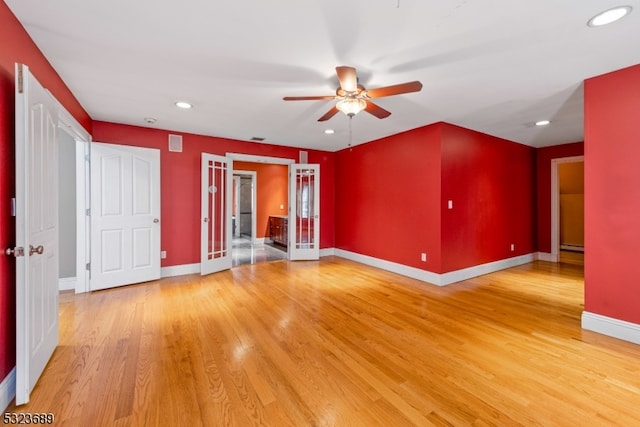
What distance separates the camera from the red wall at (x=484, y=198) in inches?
167

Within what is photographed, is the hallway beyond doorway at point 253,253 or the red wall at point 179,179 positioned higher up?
the red wall at point 179,179

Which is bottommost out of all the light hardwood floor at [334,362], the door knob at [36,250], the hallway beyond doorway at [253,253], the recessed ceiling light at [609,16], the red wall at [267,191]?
the light hardwood floor at [334,362]

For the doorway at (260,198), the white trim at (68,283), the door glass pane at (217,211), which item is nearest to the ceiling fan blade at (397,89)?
the door glass pane at (217,211)

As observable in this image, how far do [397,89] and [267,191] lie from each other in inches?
262

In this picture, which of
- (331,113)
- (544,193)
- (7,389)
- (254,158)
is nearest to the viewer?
(7,389)

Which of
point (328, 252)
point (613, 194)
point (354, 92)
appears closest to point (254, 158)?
point (328, 252)

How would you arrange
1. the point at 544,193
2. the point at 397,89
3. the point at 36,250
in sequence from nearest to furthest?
the point at 36,250
the point at 397,89
the point at 544,193

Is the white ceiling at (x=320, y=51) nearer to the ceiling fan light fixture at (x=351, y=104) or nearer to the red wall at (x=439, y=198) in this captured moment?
the ceiling fan light fixture at (x=351, y=104)

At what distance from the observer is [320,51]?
7.32 feet

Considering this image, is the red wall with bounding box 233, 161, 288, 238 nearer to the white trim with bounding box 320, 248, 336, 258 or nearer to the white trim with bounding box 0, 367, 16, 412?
the white trim with bounding box 320, 248, 336, 258

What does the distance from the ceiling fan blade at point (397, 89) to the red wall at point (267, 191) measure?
242 inches

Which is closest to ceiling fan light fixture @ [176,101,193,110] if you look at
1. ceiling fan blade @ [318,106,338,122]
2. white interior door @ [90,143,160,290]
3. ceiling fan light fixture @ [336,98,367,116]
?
white interior door @ [90,143,160,290]

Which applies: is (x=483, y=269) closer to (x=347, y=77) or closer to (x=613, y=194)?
(x=613, y=194)

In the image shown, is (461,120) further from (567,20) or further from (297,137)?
(297,137)
